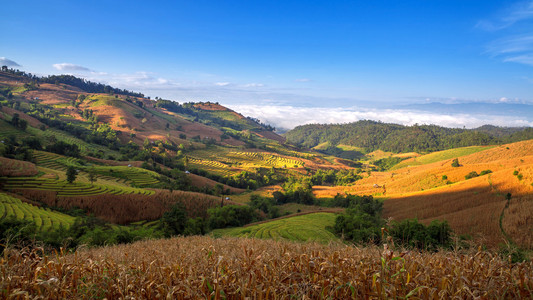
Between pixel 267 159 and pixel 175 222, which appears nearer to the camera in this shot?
pixel 175 222

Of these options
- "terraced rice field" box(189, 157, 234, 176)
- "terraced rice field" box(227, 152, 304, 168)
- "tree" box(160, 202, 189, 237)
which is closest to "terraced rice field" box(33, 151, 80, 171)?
"tree" box(160, 202, 189, 237)

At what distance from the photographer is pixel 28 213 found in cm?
2814

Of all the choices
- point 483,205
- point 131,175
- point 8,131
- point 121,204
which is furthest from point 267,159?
point 483,205

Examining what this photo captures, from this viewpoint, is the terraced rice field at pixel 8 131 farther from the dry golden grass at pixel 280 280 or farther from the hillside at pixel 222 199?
the dry golden grass at pixel 280 280

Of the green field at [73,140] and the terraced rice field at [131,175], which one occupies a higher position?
the green field at [73,140]

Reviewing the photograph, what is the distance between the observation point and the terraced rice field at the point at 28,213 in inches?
1010

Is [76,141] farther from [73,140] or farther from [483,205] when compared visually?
[483,205]

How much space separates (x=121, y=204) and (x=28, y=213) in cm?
1167

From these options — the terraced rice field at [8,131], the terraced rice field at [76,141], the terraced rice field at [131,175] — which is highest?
the terraced rice field at [8,131]

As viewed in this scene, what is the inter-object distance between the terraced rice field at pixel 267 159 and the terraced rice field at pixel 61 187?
81325 mm

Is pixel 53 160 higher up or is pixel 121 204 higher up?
pixel 53 160

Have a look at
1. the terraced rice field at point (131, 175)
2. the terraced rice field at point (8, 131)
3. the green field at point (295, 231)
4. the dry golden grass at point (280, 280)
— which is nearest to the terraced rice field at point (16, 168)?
the terraced rice field at point (131, 175)

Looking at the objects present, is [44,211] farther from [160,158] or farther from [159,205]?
[160,158]

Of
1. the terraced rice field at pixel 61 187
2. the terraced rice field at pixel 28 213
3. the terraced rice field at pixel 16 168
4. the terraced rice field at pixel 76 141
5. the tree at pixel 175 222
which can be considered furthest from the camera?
the terraced rice field at pixel 76 141
